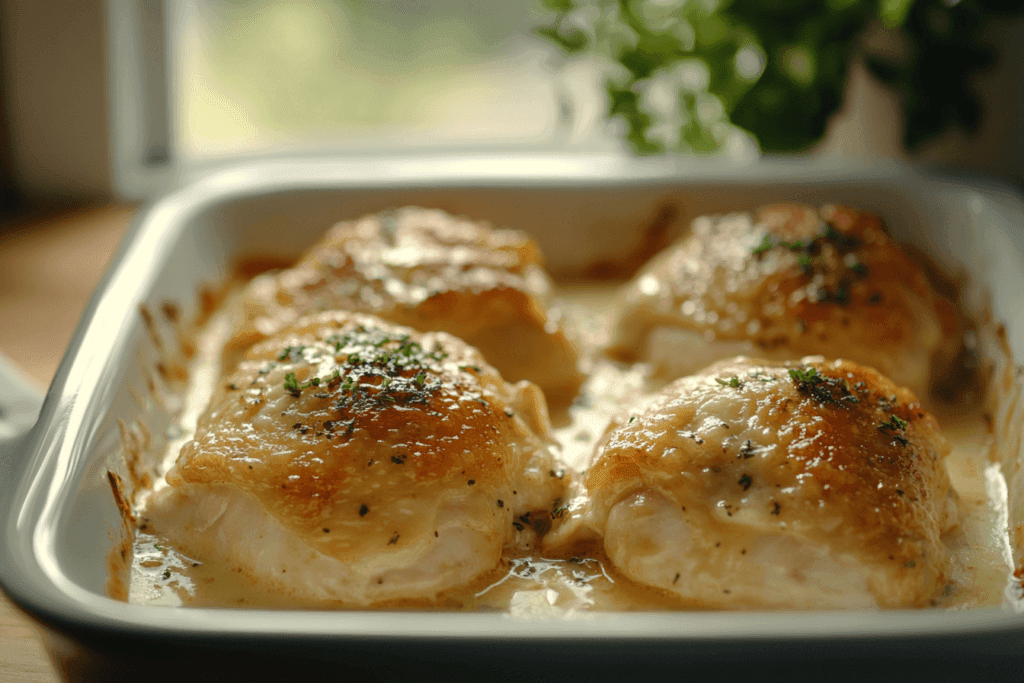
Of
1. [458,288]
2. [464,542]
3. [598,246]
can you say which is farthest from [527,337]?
[464,542]

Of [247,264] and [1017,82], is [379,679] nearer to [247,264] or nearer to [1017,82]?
[247,264]

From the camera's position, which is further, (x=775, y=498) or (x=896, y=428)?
(x=896, y=428)

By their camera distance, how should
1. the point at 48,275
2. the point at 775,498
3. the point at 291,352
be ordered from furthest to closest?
the point at 48,275 → the point at 291,352 → the point at 775,498

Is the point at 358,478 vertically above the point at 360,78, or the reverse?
the point at 360,78

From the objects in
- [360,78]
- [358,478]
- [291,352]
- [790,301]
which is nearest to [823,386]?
[790,301]

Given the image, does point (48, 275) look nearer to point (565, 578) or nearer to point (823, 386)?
point (565, 578)

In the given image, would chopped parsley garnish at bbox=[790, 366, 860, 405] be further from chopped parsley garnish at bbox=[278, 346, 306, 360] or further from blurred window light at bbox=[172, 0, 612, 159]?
blurred window light at bbox=[172, 0, 612, 159]

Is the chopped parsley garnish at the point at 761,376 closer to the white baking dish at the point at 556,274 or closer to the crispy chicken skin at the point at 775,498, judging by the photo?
the crispy chicken skin at the point at 775,498

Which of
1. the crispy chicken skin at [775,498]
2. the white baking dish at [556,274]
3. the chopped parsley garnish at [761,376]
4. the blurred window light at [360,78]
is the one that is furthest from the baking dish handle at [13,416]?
the blurred window light at [360,78]
